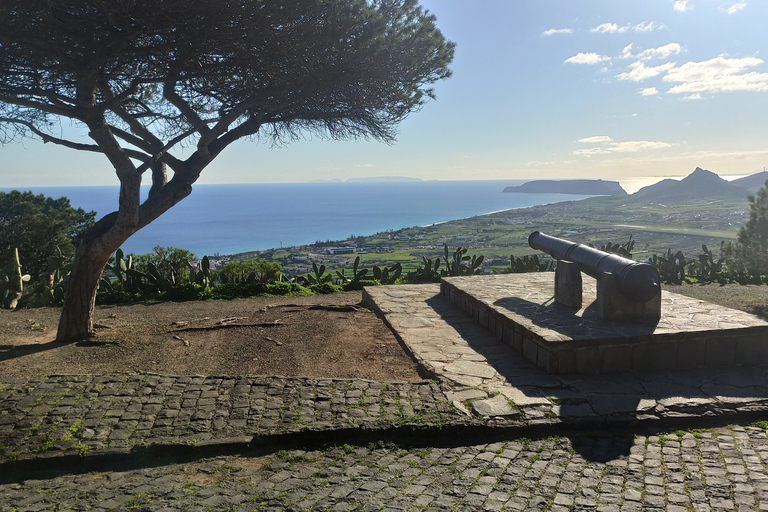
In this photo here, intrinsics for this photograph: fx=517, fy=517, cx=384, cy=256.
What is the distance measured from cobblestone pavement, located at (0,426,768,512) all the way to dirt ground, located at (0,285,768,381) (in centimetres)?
177

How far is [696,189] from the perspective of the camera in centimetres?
6600

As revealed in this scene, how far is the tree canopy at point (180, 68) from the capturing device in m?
5.81

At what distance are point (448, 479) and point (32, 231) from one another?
79.9 ft

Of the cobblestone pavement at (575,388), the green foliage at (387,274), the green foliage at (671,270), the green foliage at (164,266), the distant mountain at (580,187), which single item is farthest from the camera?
the distant mountain at (580,187)

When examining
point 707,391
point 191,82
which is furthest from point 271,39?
point 707,391

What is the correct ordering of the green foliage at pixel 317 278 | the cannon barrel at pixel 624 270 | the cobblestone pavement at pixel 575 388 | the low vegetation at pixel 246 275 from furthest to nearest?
the green foliage at pixel 317 278 < the low vegetation at pixel 246 275 < the cannon barrel at pixel 624 270 < the cobblestone pavement at pixel 575 388

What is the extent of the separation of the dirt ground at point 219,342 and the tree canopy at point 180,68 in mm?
730

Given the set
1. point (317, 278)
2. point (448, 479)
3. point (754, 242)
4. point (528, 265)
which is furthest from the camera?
point (528, 265)

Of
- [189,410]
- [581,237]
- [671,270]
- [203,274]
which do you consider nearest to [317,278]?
[203,274]

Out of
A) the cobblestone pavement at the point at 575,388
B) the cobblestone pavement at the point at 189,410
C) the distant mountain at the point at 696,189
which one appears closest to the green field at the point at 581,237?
the distant mountain at the point at 696,189

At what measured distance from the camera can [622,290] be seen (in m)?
5.84

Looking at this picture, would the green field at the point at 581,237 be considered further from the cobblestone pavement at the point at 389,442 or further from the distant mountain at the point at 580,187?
the distant mountain at the point at 580,187

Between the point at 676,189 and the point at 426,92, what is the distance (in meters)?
74.5

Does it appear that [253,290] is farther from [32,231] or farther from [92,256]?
[32,231]
